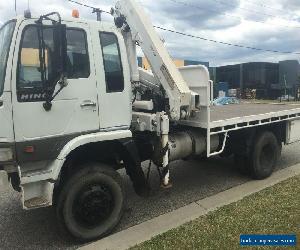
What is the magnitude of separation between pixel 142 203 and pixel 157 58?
2.32 metres

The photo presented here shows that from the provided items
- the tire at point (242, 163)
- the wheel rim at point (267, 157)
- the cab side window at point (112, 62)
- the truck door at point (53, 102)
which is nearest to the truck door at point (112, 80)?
the cab side window at point (112, 62)

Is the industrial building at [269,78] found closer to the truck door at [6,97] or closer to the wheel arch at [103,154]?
the wheel arch at [103,154]

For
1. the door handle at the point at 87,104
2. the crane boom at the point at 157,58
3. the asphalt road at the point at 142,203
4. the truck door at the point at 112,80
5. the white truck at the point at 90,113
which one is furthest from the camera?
the crane boom at the point at 157,58

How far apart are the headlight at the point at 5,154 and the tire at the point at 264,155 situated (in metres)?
4.36

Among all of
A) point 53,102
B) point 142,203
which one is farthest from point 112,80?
point 142,203

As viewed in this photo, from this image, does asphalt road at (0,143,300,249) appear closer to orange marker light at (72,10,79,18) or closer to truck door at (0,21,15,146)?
truck door at (0,21,15,146)

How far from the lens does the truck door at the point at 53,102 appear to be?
13.0 feet

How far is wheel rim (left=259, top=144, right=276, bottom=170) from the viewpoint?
22.6ft

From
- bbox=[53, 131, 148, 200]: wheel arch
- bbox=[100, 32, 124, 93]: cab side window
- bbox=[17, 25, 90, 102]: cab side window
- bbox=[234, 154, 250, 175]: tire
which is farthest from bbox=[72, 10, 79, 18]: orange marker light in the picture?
bbox=[234, 154, 250, 175]: tire

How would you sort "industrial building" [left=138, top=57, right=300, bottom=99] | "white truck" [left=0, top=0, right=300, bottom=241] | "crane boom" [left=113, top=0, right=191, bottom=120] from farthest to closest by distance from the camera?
"industrial building" [left=138, top=57, right=300, bottom=99] < "crane boom" [left=113, top=0, right=191, bottom=120] < "white truck" [left=0, top=0, right=300, bottom=241]

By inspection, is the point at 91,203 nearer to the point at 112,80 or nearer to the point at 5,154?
the point at 5,154

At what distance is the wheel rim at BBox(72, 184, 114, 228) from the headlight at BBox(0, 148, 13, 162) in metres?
0.93

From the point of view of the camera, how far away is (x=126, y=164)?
4988 mm

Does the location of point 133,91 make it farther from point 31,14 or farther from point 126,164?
point 31,14
